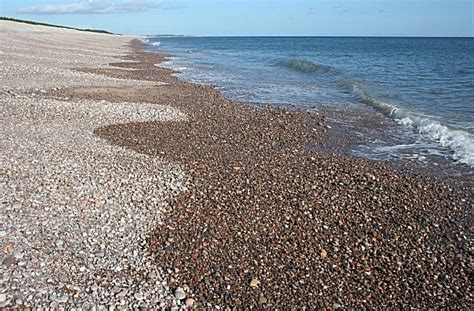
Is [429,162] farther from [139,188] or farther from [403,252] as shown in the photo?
[139,188]

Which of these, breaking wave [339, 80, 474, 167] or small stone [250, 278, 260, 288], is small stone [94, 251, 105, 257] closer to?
small stone [250, 278, 260, 288]

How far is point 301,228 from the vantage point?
674 centimetres

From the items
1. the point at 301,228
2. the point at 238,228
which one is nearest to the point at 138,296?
the point at 238,228

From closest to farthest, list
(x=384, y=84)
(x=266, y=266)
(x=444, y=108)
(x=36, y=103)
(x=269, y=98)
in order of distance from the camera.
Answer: (x=266, y=266) < (x=36, y=103) < (x=444, y=108) < (x=269, y=98) < (x=384, y=84)

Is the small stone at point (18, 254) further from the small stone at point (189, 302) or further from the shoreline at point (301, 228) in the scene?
the small stone at point (189, 302)

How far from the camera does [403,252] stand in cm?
621

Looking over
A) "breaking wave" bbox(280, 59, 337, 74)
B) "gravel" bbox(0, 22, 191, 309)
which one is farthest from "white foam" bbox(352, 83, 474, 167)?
"breaking wave" bbox(280, 59, 337, 74)

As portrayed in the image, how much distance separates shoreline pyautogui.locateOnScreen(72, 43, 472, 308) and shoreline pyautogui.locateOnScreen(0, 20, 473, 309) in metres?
0.02

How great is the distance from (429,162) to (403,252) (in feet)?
17.3

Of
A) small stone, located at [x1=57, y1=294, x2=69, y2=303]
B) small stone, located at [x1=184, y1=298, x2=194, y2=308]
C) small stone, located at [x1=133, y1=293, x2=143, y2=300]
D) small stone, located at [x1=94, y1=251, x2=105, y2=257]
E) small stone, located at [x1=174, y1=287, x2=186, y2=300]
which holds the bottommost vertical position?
small stone, located at [x1=184, y1=298, x2=194, y2=308]

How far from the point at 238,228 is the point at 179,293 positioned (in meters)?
1.84

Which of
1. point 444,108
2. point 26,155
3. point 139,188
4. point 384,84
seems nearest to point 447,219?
point 139,188

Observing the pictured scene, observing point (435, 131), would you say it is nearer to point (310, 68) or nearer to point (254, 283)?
point (254, 283)

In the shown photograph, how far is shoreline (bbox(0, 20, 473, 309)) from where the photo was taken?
5.17 meters
